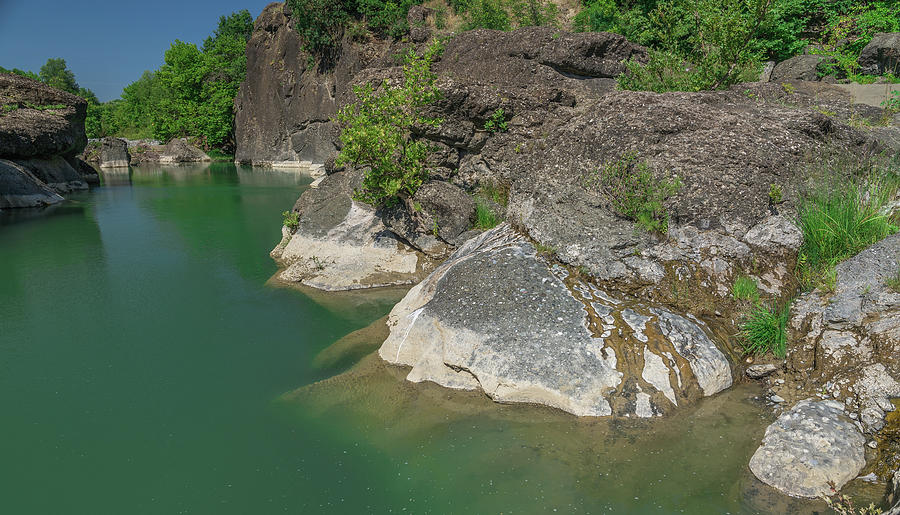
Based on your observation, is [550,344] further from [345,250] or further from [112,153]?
[112,153]

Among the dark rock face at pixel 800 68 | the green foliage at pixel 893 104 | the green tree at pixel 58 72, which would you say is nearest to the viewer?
the green foliage at pixel 893 104

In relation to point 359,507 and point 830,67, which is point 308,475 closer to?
point 359,507

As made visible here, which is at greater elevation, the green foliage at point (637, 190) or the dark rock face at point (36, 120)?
the dark rock face at point (36, 120)

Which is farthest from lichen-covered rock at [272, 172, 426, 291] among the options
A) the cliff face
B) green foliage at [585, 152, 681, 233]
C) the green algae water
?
the cliff face

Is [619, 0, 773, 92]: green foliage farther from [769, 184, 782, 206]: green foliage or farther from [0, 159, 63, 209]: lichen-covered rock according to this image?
[0, 159, 63, 209]: lichen-covered rock

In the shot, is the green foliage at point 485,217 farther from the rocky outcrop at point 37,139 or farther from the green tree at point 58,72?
the green tree at point 58,72

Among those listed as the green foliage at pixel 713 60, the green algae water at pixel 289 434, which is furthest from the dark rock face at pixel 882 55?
the green algae water at pixel 289 434

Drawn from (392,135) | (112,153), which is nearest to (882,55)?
(392,135)
